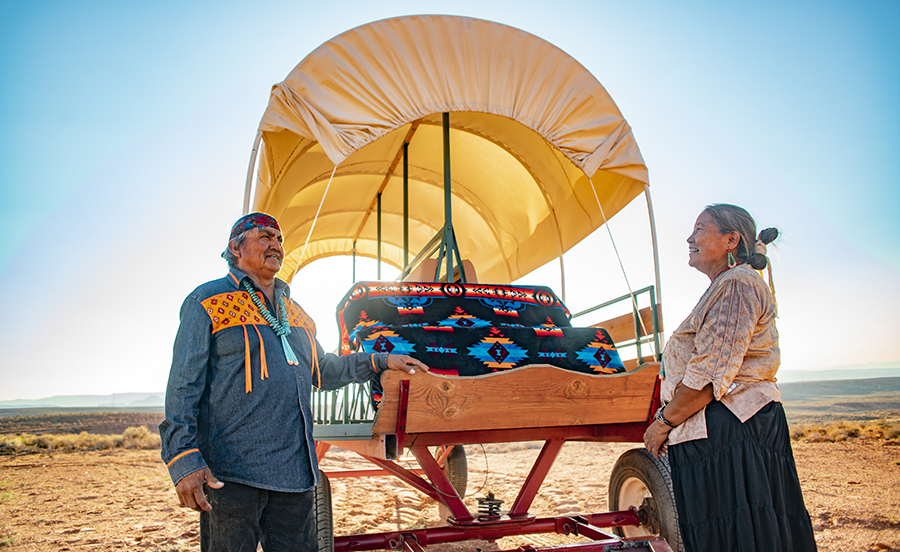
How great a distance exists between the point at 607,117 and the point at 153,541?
5.53 metres

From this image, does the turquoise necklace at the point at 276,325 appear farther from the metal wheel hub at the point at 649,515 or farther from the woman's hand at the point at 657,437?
the metal wheel hub at the point at 649,515

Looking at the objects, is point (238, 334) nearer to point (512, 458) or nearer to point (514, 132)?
point (514, 132)

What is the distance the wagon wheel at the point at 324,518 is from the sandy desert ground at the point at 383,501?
2.22 metres

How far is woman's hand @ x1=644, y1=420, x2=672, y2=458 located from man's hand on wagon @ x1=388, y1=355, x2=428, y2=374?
902mm

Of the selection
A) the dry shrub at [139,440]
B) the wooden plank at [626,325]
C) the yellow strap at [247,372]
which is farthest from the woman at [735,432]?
the dry shrub at [139,440]

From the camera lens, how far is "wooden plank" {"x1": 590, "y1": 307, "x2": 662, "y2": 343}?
381 centimetres

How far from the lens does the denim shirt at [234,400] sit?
160cm

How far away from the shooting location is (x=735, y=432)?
1.58 metres

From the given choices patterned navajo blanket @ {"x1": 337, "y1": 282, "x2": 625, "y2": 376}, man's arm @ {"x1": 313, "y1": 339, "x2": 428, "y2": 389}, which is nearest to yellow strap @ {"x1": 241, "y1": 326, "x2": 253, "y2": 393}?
man's arm @ {"x1": 313, "y1": 339, "x2": 428, "y2": 389}

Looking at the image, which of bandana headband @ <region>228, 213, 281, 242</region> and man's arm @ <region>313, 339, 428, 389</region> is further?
man's arm @ <region>313, 339, 428, 389</region>

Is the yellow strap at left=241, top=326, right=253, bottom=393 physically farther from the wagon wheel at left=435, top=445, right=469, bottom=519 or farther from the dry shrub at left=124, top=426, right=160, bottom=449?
the dry shrub at left=124, top=426, right=160, bottom=449

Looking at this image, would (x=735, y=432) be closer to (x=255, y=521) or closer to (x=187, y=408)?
(x=255, y=521)

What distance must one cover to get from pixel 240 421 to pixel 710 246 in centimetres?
167

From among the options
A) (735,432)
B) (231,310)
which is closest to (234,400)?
(231,310)
